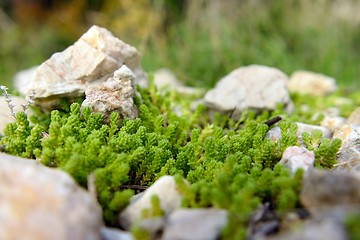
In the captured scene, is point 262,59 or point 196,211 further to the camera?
point 262,59

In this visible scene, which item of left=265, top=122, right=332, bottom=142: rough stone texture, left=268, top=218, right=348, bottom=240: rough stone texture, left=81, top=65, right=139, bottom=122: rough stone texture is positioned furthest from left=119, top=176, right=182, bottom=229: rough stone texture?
A: left=265, top=122, right=332, bottom=142: rough stone texture

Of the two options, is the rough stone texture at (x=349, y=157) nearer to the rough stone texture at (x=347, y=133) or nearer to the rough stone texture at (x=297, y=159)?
the rough stone texture at (x=347, y=133)

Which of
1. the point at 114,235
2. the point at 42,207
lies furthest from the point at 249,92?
the point at 42,207

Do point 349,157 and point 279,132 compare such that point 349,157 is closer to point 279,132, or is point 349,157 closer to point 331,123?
point 279,132

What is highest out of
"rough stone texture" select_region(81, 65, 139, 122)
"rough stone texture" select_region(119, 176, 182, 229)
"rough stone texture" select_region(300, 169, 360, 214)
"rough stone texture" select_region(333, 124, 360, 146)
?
"rough stone texture" select_region(81, 65, 139, 122)

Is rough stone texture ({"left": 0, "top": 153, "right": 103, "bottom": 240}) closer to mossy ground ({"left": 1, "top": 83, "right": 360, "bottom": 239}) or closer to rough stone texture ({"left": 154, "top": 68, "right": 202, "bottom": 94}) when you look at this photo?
mossy ground ({"left": 1, "top": 83, "right": 360, "bottom": 239})

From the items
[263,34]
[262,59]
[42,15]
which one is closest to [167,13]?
[263,34]

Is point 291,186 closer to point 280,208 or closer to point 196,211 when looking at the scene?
point 280,208
